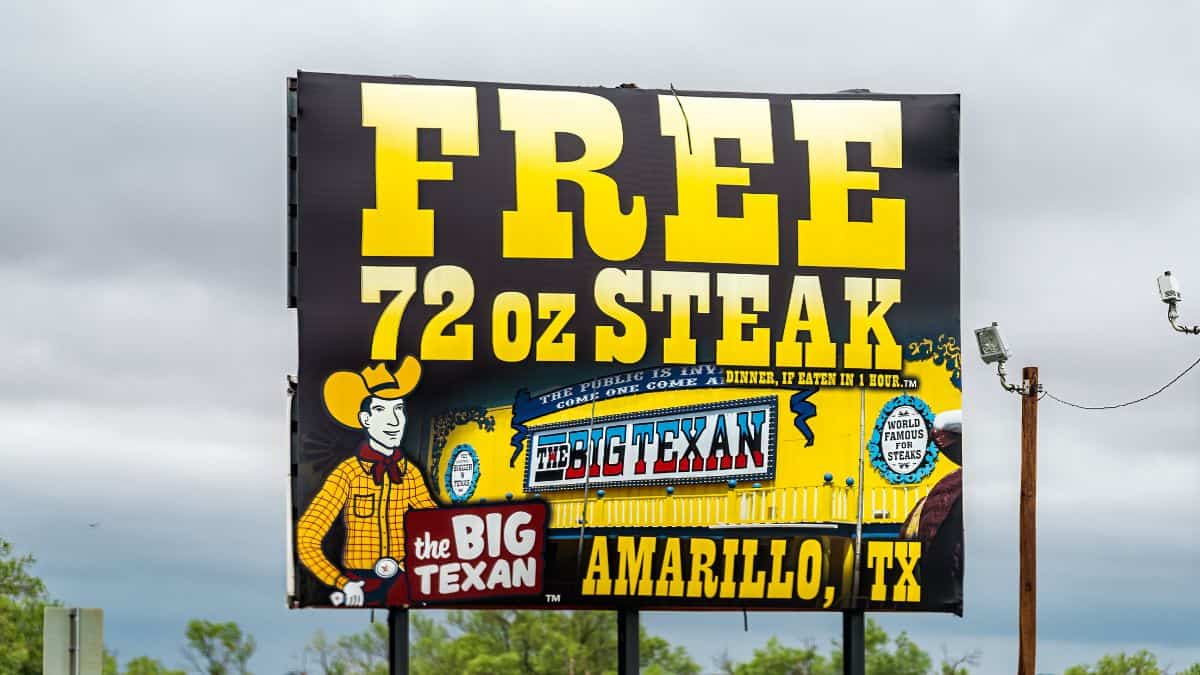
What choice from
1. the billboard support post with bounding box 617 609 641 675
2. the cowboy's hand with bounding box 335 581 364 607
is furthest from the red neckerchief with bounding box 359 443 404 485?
the billboard support post with bounding box 617 609 641 675

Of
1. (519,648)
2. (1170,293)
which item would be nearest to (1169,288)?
(1170,293)

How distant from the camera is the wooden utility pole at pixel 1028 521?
20.1 m

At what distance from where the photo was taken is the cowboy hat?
669 inches

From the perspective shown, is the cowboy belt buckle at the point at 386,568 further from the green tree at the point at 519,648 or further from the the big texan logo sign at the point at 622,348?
the green tree at the point at 519,648

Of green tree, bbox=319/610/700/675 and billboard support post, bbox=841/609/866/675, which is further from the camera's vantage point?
green tree, bbox=319/610/700/675

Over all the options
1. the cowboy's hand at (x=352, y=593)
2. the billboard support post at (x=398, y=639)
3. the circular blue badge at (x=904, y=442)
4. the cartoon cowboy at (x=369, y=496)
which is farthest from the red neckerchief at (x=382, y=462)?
the circular blue badge at (x=904, y=442)

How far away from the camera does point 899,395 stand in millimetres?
18078

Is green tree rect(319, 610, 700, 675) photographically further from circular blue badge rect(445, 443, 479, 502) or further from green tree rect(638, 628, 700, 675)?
circular blue badge rect(445, 443, 479, 502)

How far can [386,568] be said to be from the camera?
1708 cm

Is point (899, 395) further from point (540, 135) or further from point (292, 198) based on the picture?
point (292, 198)

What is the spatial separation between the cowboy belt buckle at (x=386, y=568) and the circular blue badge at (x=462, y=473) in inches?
33.1

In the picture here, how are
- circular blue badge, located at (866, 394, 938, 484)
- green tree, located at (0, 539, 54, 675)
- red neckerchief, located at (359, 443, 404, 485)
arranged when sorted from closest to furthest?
red neckerchief, located at (359, 443, 404, 485), circular blue badge, located at (866, 394, 938, 484), green tree, located at (0, 539, 54, 675)

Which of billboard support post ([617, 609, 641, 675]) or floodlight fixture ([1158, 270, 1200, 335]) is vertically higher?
floodlight fixture ([1158, 270, 1200, 335])

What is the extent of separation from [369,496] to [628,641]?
3067 mm
